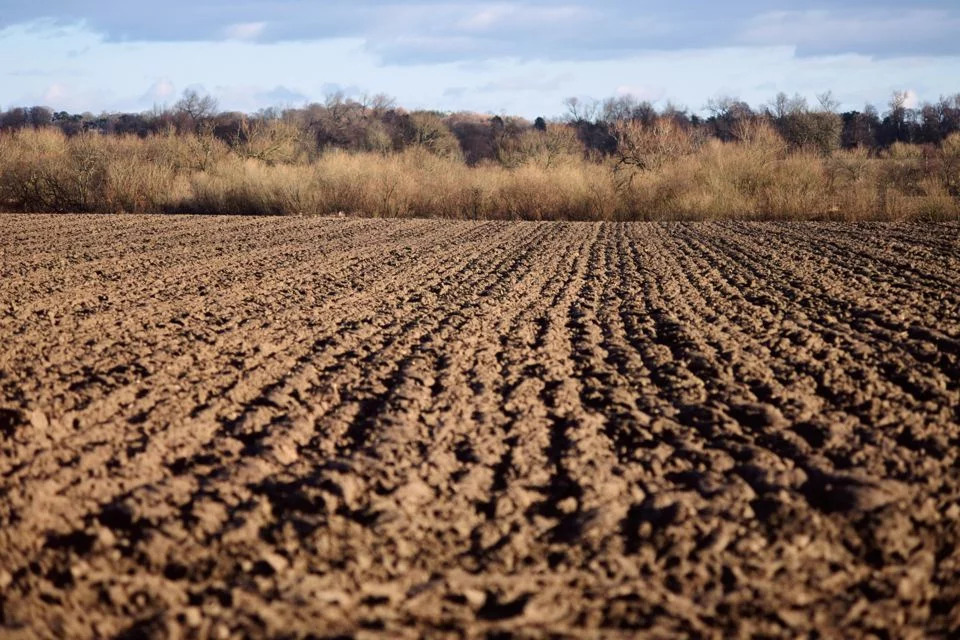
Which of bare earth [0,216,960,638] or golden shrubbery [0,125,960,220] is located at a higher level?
golden shrubbery [0,125,960,220]

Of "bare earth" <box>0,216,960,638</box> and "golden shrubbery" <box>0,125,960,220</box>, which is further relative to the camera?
"golden shrubbery" <box>0,125,960,220</box>

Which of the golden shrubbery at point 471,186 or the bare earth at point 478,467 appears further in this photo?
the golden shrubbery at point 471,186

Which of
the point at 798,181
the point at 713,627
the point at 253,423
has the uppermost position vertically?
the point at 798,181

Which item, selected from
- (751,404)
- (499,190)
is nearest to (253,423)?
(751,404)

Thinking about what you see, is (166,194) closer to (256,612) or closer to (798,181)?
(798,181)

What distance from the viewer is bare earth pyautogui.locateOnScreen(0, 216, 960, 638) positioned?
3602 millimetres

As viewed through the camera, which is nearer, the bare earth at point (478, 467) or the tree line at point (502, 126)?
the bare earth at point (478, 467)

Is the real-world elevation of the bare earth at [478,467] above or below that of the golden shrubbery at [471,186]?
below

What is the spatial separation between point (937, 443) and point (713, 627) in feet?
8.55

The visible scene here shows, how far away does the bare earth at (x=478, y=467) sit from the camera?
3.60 meters

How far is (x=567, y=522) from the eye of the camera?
440cm

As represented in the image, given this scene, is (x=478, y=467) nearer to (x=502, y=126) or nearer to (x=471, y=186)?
(x=471, y=186)

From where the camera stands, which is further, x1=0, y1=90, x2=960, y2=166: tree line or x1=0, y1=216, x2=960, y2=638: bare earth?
x1=0, y1=90, x2=960, y2=166: tree line

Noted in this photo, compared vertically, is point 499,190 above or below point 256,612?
above
